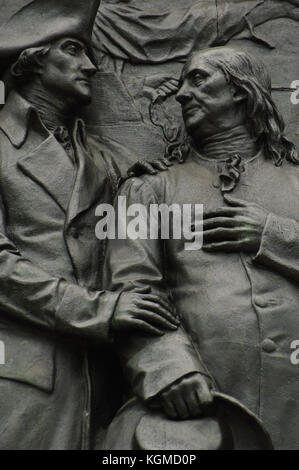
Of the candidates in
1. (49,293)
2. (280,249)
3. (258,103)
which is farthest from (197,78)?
(49,293)

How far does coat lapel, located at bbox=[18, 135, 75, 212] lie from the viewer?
6.53 meters

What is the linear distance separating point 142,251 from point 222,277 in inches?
17.2

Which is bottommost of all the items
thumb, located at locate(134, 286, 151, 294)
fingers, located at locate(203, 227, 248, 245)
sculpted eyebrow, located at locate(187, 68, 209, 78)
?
thumb, located at locate(134, 286, 151, 294)

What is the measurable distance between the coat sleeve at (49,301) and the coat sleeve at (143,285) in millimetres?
146

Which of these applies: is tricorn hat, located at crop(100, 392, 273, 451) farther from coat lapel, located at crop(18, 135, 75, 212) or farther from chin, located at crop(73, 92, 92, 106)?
chin, located at crop(73, 92, 92, 106)

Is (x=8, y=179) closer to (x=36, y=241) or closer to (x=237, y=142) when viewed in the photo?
(x=36, y=241)

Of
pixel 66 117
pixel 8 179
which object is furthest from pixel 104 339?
pixel 66 117

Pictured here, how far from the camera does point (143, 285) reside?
20.1ft

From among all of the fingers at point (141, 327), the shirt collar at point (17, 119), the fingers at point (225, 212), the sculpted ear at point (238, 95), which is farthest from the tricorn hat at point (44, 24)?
the fingers at point (141, 327)

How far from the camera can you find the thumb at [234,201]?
636 cm

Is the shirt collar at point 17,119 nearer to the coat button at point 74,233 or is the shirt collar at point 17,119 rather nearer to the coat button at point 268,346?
the coat button at point 74,233

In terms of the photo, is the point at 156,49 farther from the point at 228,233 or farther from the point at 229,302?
the point at 229,302

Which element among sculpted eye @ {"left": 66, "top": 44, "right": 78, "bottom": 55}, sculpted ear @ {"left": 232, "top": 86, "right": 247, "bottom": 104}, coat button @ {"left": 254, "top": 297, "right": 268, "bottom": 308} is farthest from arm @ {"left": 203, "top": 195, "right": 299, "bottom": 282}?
sculpted eye @ {"left": 66, "top": 44, "right": 78, "bottom": 55}

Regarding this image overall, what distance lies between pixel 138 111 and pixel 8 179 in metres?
1.04
